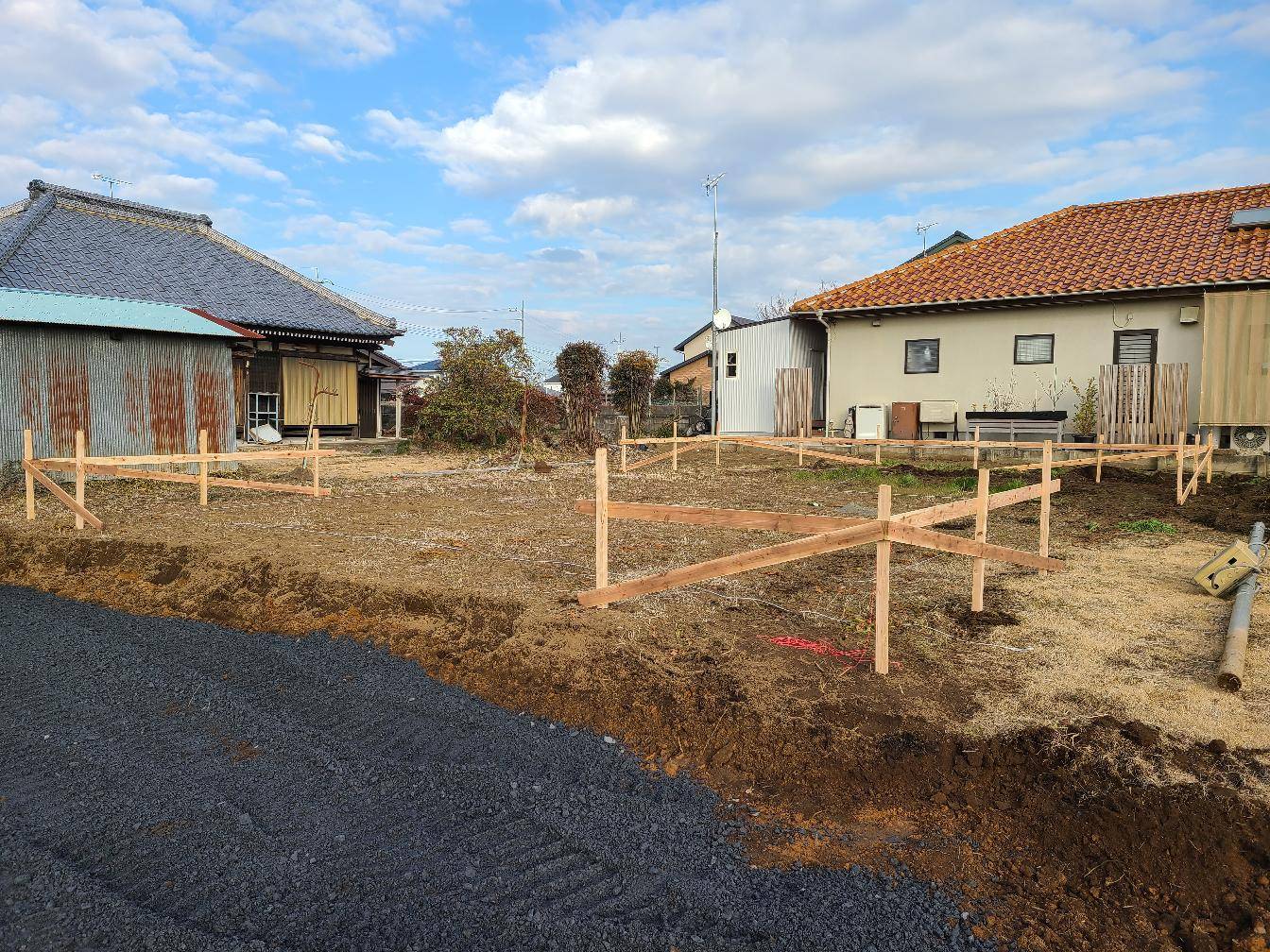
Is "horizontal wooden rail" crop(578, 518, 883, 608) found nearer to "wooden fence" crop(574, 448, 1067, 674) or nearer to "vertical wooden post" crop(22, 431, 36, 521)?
"wooden fence" crop(574, 448, 1067, 674)

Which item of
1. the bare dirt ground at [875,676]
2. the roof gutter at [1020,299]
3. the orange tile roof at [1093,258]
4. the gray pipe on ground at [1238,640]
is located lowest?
the bare dirt ground at [875,676]

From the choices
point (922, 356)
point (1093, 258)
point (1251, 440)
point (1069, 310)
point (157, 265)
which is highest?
point (157, 265)

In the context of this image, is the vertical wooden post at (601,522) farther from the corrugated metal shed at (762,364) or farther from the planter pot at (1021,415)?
the corrugated metal shed at (762,364)

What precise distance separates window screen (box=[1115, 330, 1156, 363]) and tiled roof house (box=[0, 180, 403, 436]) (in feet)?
59.6

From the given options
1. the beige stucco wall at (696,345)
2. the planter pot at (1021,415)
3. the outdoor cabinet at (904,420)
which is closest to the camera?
the planter pot at (1021,415)

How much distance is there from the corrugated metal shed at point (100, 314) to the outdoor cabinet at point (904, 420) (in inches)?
567

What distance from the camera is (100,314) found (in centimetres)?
1382

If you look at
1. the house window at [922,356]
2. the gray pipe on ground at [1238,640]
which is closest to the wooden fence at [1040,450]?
the house window at [922,356]

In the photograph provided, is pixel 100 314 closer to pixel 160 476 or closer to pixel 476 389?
pixel 160 476

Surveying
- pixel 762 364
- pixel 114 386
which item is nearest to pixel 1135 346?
pixel 762 364

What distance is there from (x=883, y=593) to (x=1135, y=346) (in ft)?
49.6

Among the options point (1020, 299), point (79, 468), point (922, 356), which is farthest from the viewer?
point (922, 356)

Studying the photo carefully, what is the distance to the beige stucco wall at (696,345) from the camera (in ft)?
173

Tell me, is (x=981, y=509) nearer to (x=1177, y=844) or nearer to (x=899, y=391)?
(x=1177, y=844)
